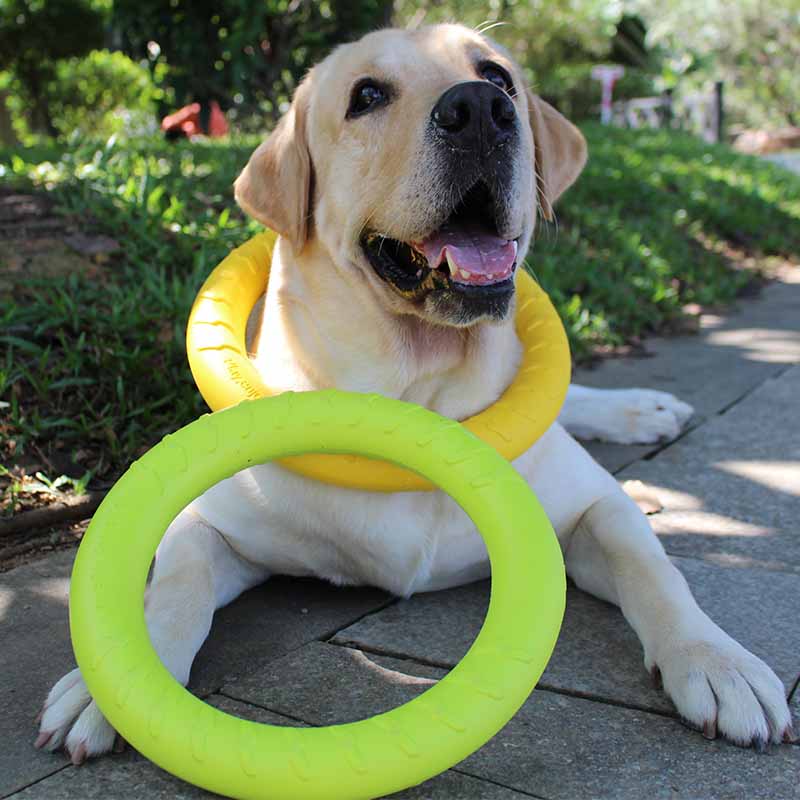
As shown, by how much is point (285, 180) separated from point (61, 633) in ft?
4.64

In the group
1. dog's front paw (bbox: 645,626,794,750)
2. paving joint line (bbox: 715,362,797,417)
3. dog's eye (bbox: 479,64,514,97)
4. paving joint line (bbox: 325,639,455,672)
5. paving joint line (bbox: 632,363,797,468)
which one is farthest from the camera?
paving joint line (bbox: 715,362,797,417)

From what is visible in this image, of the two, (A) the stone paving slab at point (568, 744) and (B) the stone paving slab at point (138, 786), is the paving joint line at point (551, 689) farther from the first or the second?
(B) the stone paving slab at point (138, 786)

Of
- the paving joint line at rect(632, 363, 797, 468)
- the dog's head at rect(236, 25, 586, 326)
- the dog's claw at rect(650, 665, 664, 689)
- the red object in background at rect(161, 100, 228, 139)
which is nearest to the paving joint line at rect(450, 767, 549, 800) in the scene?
the dog's claw at rect(650, 665, 664, 689)

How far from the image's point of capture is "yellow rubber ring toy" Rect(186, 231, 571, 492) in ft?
8.38

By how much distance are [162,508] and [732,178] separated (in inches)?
414

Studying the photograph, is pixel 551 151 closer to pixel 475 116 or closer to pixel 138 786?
pixel 475 116

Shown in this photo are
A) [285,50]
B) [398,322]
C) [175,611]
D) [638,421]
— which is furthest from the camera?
[285,50]

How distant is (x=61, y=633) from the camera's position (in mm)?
2631

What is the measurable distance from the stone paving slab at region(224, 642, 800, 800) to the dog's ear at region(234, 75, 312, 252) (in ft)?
4.15

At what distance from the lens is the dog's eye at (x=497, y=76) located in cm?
296

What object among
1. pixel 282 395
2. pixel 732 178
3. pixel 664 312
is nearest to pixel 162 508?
pixel 282 395

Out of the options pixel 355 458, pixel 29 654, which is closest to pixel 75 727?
pixel 29 654

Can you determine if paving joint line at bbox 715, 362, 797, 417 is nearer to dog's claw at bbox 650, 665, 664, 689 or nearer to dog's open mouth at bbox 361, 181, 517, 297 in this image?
dog's open mouth at bbox 361, 181, 517, 297

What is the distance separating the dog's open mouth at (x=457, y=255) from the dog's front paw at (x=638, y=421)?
5.74ft
